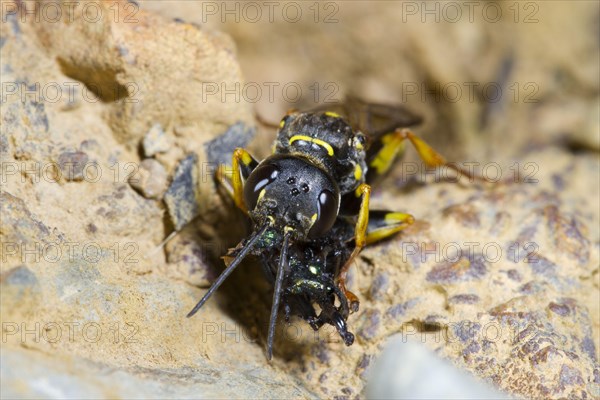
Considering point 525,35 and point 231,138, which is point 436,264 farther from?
point 525,35

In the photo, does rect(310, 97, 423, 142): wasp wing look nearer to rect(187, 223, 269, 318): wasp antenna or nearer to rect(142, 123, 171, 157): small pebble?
rect(142, 123, 171, 157): small pebble

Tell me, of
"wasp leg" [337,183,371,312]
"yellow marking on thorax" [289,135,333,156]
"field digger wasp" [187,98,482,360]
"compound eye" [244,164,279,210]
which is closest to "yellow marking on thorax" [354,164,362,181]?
"field digger wasp" [187,98,482,360]

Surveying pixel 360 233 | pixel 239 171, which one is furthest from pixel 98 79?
pixel 360 233

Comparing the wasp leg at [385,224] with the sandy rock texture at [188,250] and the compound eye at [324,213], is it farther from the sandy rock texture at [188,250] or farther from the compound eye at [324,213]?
the compound eye at [324,213]

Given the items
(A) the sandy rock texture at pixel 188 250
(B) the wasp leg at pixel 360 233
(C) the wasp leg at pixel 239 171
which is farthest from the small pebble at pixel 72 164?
(B) the wasp leg at pixel 360 233

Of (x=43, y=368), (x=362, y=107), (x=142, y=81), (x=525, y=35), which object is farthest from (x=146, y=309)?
(x=525, y=35)

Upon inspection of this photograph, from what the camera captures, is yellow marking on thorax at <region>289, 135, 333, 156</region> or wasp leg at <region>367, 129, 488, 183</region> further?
wasp leg at <region>367, 129, 488, 183</region>
